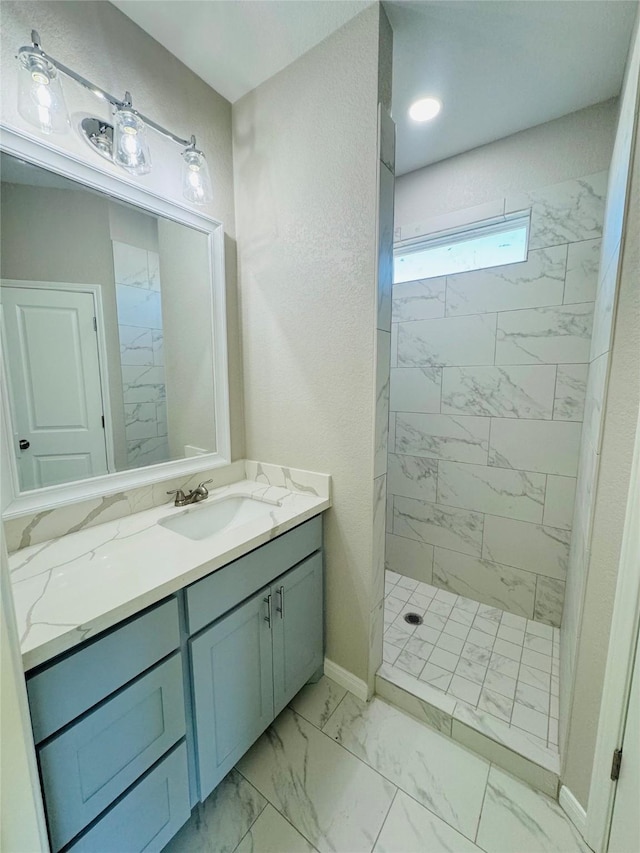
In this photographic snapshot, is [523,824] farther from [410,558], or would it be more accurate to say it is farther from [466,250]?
[466,250]

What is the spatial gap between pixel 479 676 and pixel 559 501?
37.7 inches

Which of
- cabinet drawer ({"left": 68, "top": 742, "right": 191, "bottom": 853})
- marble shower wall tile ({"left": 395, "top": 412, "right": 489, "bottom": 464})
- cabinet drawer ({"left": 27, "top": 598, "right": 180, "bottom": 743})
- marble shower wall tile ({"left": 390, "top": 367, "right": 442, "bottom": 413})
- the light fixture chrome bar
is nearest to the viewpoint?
cabinet drawer ({"left": 27, "top": 598, "right": 180, "bottom": 743})

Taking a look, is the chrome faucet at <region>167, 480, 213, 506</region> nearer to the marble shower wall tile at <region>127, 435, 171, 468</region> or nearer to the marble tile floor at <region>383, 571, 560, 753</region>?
the marble shower wall tile at <region>127, 435, 171, 468</region>

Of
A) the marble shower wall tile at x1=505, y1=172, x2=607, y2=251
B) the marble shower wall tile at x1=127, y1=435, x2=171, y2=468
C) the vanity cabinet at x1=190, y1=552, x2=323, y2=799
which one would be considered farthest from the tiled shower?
the marble shower wall tile at x1=127, y1=435, x2=171, y2=468

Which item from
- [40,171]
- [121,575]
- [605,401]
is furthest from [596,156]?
[121,575]

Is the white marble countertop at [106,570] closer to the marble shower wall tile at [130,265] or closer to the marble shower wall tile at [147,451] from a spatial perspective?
the marble shower wall tile at [147,451]

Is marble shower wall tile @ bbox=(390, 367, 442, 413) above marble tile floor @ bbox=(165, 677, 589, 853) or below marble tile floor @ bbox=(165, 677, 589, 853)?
above

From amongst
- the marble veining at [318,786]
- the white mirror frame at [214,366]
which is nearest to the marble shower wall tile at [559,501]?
the marble veining at [318,786]

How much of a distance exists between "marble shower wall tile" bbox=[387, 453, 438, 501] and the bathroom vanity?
3.54 feet

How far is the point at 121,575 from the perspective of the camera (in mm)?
920

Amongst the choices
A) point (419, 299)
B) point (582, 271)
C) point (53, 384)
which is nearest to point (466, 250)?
point (419, 299)

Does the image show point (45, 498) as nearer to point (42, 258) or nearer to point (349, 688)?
point (42, 258)

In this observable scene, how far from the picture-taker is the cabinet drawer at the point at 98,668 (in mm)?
699

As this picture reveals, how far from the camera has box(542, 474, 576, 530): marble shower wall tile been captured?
177cm
